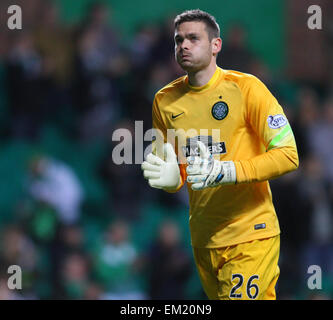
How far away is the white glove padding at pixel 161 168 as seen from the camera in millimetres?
4719

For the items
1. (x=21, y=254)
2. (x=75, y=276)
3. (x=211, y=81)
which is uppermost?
(x=211, y=81)

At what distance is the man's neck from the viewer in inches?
195

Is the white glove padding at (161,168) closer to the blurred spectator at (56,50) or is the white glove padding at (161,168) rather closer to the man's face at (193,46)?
the man's face at (193,46)

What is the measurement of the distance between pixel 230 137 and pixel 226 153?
0.11m

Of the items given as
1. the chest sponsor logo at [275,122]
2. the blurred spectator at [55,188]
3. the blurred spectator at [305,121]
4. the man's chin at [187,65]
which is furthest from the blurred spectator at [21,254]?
the chest sponsor logo at [275,122]

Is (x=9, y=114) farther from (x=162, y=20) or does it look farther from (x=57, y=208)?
(x=162, y=20)

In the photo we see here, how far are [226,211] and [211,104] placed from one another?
712mm

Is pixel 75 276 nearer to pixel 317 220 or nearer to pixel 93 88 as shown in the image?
pixel 93 88

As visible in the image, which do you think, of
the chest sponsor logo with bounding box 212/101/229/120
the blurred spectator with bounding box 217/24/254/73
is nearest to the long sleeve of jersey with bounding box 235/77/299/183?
the chest sponsor logo with bounding box 212/101/229/120

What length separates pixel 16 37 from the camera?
10.8 m

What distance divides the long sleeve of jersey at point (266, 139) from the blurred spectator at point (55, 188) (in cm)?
518

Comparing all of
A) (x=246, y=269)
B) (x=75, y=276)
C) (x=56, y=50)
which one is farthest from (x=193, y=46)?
(x=56, y=50)

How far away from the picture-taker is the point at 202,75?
495 centimetres

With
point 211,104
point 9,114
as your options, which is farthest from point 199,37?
point 9,114
